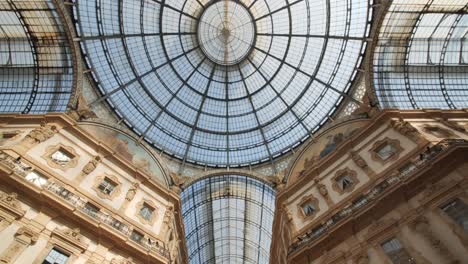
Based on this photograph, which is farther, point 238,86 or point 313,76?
point 238,86

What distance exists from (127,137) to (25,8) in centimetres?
1474

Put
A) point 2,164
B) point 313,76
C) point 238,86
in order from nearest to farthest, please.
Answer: point 2,164
point 313,76
point 238,86

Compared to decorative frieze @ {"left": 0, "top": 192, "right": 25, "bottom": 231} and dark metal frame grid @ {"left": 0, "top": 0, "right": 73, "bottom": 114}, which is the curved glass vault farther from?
decorative frieze @ {"left": 0, "top": 192, "right": 25, "bottom": 231}

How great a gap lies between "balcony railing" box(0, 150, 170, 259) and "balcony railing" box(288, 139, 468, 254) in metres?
11.4

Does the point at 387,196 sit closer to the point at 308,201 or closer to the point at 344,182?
the point at 344,182

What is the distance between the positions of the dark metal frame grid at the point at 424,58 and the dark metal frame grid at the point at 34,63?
31332mm

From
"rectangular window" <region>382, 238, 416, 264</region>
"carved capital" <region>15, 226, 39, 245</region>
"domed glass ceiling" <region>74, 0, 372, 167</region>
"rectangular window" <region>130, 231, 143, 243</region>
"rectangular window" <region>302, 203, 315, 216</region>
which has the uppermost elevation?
"domed glass ceiling" <region>74, 0, 372, 167</region>

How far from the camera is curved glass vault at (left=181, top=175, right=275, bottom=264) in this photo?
39.7 metres

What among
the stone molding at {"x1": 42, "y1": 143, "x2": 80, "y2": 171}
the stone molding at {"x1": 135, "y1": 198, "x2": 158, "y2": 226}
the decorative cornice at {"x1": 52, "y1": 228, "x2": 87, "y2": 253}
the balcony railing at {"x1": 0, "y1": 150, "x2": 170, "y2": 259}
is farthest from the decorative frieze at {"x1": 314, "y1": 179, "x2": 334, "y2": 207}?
the stone molding at {"x1": 42, "y1": 143, "x2": 80, "y2": 171}

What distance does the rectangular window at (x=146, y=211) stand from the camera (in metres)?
26.9

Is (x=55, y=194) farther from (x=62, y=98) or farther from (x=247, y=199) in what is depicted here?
(x=247, y=199)

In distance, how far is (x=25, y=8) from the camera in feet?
89.9

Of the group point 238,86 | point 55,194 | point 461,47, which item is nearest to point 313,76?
point 238,86

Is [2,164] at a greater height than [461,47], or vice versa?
[461,47]
